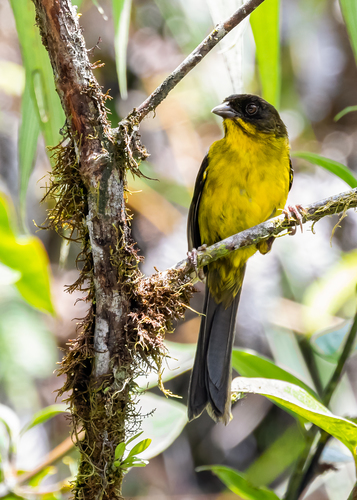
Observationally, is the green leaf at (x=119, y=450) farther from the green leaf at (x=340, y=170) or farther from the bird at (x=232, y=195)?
the green leaf at (x=340, y=170)

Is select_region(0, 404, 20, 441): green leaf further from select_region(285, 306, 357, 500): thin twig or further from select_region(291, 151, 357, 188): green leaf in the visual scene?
select_region(291, 151, 357, 188): green leaf

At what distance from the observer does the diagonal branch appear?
196 cm

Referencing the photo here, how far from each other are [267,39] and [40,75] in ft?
3.09

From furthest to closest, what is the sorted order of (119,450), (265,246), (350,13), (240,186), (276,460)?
(276,460) < (265,246) < (240,186) < (350,13) < (119,450)

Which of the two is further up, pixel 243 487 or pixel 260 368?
pixel 260 368

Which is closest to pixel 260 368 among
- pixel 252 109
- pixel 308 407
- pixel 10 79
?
pixel 308 407

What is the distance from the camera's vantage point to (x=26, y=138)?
225 centimetres

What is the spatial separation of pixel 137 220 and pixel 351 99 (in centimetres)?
266

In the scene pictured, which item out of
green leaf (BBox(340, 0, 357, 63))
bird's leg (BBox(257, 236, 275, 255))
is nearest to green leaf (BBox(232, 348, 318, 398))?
bird's leg (BBox(257, 236, 275, 255))

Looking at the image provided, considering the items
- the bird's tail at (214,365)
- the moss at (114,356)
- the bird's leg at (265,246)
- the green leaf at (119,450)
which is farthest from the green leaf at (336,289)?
the green leaf at (119,450)

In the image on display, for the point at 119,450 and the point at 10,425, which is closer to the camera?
the point at 119,450

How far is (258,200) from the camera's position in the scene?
2.89 meters

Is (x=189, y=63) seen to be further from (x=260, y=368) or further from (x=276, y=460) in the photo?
(x=276, y=460)

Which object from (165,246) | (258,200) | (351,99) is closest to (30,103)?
(258,200)
